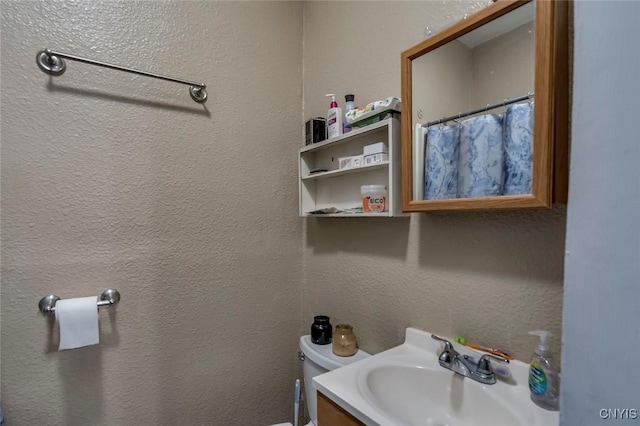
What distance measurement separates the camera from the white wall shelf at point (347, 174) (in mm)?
960

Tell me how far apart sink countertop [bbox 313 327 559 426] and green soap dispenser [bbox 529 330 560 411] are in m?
0.02

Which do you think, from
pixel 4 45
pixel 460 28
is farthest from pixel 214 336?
pixel 460 28

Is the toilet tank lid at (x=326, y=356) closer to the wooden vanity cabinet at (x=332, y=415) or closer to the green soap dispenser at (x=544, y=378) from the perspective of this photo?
the wooden vanity cabinet at (x=332, y=415)

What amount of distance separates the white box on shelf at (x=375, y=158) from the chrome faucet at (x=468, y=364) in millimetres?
594

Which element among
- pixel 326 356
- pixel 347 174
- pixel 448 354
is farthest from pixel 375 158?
pixel 326 356

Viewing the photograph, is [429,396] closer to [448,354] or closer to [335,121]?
[448,354]

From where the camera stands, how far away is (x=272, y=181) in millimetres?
1424

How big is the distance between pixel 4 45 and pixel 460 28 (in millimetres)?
1368

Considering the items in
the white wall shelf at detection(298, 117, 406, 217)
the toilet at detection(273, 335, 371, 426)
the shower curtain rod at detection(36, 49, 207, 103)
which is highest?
the shower curtain rod at detection(36, 49, 207, 103)

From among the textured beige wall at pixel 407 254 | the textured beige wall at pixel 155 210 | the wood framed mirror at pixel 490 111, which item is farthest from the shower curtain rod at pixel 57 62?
the wood framed mirror at pixel 490 111

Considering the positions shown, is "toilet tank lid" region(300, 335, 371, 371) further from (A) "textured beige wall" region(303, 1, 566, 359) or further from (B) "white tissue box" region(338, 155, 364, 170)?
(B) "white tissue box" region(338, 155, 364, 170)

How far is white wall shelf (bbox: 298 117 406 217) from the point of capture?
0.96 metres

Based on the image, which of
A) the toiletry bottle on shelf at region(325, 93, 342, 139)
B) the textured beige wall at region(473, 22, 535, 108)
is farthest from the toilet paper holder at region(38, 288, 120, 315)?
the textured beige wall at region(473, 22, 535, 108)

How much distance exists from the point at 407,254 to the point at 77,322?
3.64ft
